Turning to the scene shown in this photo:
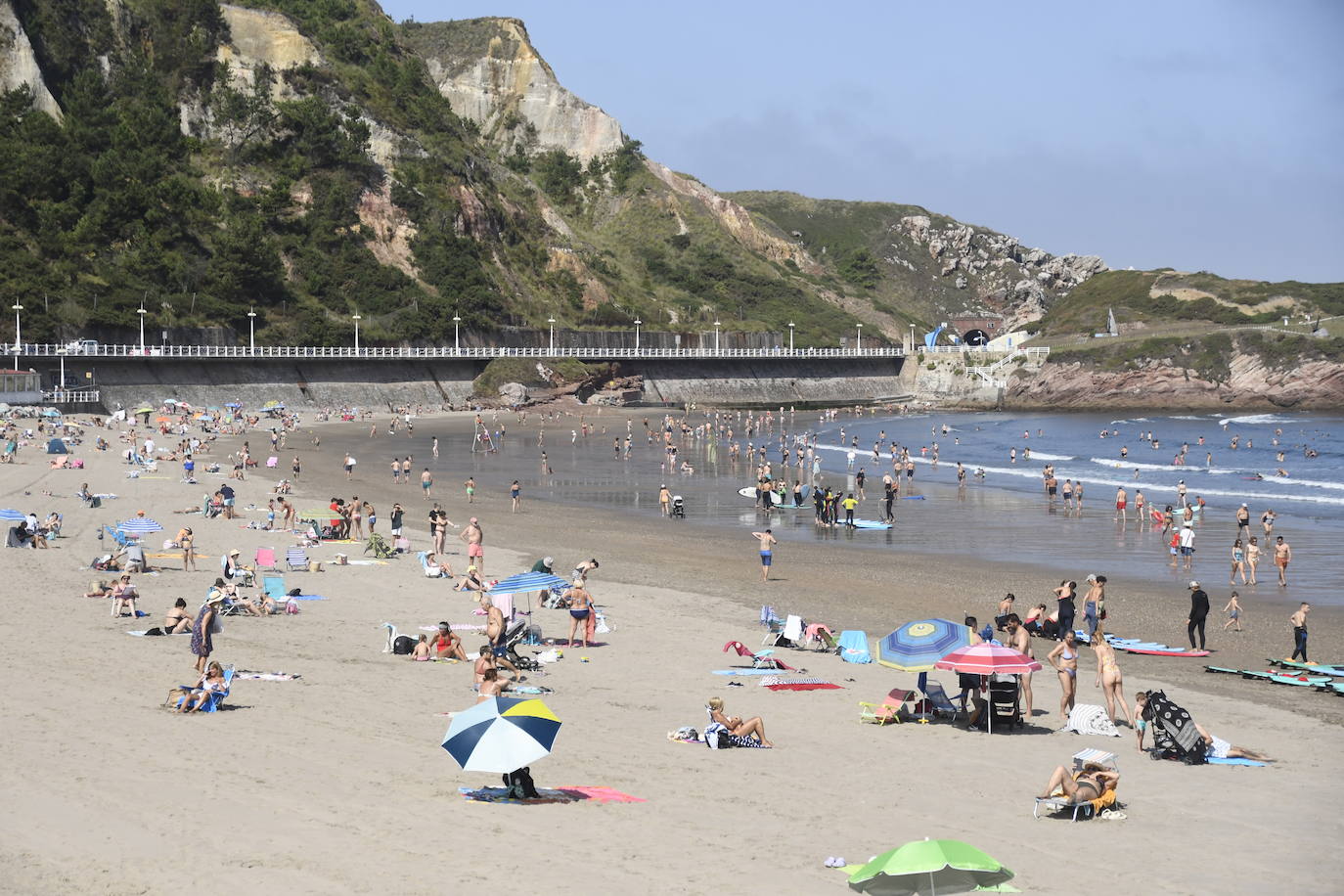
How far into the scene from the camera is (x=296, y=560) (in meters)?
22.6

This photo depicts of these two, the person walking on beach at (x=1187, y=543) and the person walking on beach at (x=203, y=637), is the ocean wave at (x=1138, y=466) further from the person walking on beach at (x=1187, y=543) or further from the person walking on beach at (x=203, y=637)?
the person walking on beach at (x=203, y=637)

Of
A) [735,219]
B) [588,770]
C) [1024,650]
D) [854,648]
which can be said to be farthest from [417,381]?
[735,219]

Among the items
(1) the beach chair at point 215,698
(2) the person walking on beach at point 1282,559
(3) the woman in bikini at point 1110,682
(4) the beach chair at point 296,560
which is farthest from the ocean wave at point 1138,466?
(1) the beach chair at point 215,698

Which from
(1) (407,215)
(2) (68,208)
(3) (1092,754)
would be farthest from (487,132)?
(3) (1092,754)

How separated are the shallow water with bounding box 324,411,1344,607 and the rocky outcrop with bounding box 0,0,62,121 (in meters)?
47.4

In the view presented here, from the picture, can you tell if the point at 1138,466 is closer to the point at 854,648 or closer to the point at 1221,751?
the point at 854,648

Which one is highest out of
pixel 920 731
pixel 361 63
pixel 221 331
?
pixel 361 63

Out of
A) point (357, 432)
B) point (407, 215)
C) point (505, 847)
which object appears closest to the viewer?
point (505, 847)

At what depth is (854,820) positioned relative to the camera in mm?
10297

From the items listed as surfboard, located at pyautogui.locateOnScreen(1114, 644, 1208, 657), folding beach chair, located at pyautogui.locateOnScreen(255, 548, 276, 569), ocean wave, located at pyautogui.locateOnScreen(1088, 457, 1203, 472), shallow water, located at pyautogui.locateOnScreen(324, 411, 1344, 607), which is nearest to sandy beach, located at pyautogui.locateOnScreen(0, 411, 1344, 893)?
surfboard, located at pyautogui.locateOnScreen(1114, 644, 1208, 657)

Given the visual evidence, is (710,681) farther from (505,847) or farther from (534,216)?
(534,216)

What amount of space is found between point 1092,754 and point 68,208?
290 ft

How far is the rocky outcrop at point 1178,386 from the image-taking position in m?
96.3

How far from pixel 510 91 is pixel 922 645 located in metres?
166
